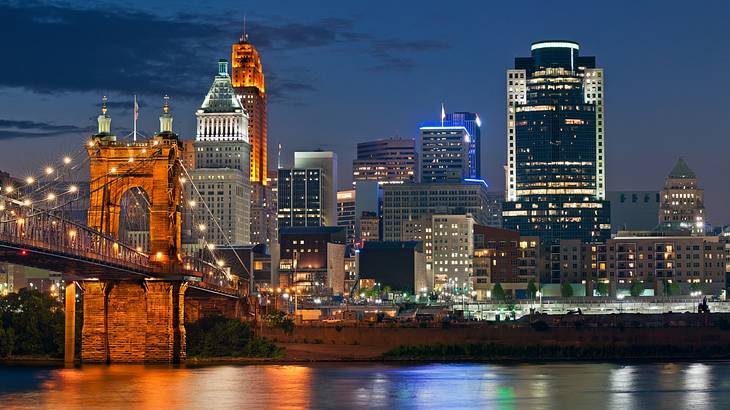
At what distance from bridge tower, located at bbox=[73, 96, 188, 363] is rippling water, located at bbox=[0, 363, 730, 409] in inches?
101

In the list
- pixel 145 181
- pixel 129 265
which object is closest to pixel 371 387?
pixel 129 265

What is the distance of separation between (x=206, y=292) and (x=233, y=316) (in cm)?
964

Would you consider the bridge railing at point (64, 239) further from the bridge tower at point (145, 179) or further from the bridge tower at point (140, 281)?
the bridge tower at point (145, 179)

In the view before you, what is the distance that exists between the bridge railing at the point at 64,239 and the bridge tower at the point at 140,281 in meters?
2.59

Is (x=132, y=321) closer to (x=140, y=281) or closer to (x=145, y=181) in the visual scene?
(x=140, y=281)

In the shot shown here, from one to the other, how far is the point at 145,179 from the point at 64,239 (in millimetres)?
19618

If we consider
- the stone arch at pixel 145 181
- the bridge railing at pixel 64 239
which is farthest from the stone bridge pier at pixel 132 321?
the stone arch at pixel 145 181

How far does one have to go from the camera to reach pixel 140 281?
298 feet

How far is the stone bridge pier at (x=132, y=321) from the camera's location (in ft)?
296

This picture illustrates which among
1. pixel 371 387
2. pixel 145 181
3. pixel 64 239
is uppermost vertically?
pixel 145 181

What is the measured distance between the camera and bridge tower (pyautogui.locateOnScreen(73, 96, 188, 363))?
90.4 m

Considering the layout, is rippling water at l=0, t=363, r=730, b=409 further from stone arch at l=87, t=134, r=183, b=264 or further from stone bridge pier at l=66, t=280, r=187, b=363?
stone arch at l=87, t=134, r=183, b=264

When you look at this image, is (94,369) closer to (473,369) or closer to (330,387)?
(330,387)

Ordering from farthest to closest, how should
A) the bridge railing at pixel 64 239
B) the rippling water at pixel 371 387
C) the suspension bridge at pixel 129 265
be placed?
the suspension bridge at pixel 129 265 → the rippling water at pixel 371 387 → the bridge railing at pixel 64 239
